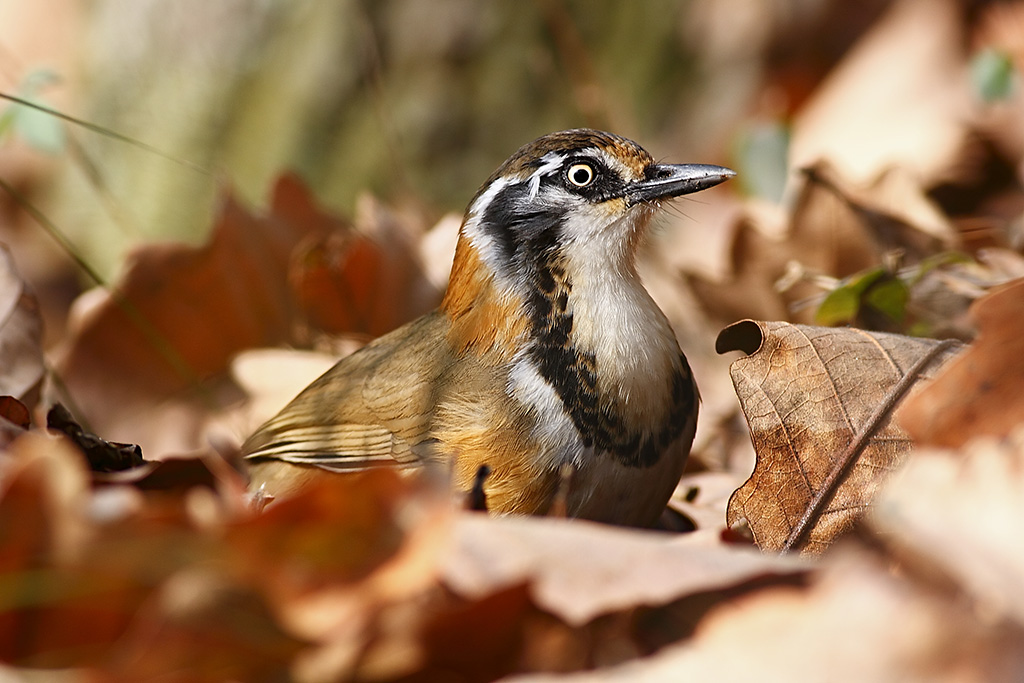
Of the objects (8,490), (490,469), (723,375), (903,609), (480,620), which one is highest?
(8,490)

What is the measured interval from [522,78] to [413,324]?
348cm

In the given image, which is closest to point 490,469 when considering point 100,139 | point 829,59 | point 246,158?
point 246,158

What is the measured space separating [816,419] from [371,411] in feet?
4.18

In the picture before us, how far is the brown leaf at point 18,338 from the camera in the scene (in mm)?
3195

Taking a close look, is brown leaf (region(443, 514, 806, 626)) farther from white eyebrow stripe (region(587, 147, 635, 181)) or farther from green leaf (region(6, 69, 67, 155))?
green leaf (region(6, 69, 67, 155))

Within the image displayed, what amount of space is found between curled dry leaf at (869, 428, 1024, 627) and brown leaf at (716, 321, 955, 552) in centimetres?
59

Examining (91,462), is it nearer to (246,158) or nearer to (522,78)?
(246,158)

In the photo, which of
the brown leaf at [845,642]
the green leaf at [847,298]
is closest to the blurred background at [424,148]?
the green leaf at [847,298]

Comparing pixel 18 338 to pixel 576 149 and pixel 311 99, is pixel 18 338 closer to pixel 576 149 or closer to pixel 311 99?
pixel 576 149

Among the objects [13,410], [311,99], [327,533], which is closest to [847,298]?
[327,533]

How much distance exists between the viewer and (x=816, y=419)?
266cm

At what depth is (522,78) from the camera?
6680mm

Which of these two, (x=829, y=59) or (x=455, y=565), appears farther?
(x=829, y=59)

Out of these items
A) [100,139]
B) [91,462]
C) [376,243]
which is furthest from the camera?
[100,139]
